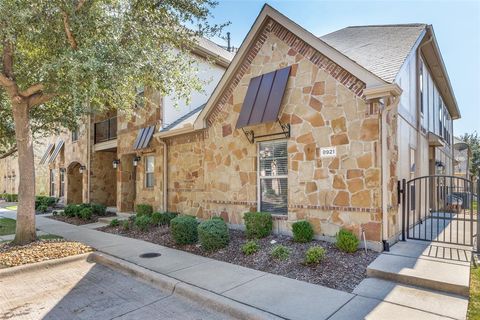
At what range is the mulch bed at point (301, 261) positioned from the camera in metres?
5.59

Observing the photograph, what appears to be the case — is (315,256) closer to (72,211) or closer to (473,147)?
(72,211)

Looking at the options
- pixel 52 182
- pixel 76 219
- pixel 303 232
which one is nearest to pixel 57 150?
pixel 52 182

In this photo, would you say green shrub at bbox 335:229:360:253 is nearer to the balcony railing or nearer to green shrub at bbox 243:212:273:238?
green shrub at bbox 243:212:273:238

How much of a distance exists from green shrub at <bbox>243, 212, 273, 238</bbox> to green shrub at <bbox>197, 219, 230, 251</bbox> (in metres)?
0.76

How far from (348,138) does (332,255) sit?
2.73 metres

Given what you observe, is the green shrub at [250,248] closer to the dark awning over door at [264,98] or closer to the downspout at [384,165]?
the downspout at [384,165]

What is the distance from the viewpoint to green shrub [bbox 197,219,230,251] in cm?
759

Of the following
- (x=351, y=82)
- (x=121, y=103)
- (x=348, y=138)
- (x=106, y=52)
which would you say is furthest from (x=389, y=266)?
(x=121, y=103)

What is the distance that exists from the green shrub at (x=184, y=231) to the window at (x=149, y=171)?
18.0ft

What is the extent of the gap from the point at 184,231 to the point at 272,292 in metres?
3.82

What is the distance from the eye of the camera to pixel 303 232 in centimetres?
738

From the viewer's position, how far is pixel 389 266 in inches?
224

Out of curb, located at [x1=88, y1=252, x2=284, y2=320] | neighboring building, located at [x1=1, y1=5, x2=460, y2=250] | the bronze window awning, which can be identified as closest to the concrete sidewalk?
curb, located at [x1=88, y1=252, x2=284, y2=320]

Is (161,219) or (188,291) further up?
(161,219)
